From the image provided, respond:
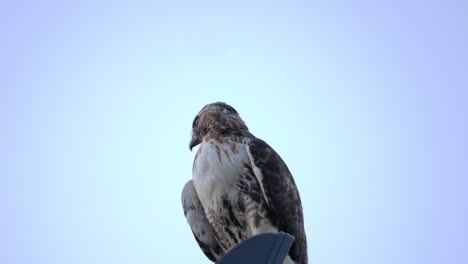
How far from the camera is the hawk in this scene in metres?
5.11

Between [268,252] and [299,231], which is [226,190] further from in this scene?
[268,252]

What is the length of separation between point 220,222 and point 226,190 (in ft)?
0.95

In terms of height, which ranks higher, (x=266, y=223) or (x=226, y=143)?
(x=226, y=143)

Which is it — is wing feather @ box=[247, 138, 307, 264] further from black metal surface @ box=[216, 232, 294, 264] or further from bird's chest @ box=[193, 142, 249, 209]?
black metal surface @ box=[216, 232, 294, 264]

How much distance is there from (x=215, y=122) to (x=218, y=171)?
2.37 feet

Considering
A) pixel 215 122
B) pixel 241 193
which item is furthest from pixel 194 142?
pixel 241 193

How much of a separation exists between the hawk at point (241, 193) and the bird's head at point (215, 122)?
3.1 inches

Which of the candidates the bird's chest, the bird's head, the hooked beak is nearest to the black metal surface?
the bird's chest

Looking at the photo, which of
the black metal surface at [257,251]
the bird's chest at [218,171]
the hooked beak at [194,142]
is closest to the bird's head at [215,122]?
the hooked beak at [194,142]

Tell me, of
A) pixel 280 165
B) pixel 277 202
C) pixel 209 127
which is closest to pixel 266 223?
pixel 277 202

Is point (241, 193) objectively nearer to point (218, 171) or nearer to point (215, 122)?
point (218, 171)

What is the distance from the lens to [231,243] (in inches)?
205

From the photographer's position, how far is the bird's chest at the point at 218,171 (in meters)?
5.11

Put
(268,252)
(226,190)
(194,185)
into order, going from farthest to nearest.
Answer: (194,185) → (226,190) → (268,252)
